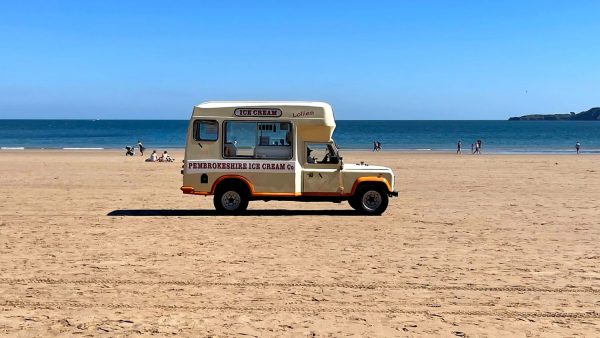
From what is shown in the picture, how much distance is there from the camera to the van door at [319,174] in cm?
1448

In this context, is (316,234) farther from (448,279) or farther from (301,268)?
(448,279)

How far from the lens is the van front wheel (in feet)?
48.0

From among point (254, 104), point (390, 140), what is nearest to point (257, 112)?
point (254, 104)

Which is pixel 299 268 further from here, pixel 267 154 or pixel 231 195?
pixel 231 195

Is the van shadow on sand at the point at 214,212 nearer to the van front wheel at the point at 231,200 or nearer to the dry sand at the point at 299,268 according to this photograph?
the dry sand at the point at 299,268

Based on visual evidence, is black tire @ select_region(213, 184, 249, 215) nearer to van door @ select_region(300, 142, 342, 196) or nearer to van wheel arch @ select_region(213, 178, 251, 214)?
van wheel arch @ select_region(213, 178, 251, 214)

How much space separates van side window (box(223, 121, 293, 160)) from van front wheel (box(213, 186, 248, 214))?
2.77ft

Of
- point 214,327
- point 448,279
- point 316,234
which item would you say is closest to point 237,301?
point 214,327

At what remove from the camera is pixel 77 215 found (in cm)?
1441

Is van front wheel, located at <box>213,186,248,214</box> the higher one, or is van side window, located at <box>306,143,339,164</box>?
van side window, located at <box>306,143,339,164</box>

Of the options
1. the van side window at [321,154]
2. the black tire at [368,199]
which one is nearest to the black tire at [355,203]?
the black tire at [368,199]

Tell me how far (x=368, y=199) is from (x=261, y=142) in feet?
9.43

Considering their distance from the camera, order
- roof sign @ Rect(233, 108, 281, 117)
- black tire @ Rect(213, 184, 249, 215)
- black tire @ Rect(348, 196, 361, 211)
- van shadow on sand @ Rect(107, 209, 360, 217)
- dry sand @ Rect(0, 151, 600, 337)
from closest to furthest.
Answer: dry sand @ Rect(0, 151, 600, 337) < roof sign @ Rect(233, 108, 281, 117) < black tire @ Rect(213, 184, 249, 215) < black tire @ Rect(348, 196, 361, 211) < van shadow on sand @ Rect(107, 209, 360, 217)

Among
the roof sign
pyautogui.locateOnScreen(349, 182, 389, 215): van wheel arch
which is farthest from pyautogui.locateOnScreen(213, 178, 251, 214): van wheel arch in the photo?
pyautogui.locateOnScreen(349, 182, 389, 215): van wheel arch
